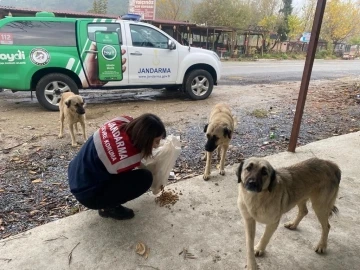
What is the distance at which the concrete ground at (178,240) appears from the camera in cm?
236

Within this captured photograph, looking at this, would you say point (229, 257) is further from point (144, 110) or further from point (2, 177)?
point (144, 110)

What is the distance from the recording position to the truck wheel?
7949 millimetres

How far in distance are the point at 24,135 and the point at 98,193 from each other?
11.2 feet

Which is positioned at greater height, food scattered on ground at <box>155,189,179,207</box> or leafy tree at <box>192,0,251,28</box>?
leafy tree at <box>192,0,251,28</box>

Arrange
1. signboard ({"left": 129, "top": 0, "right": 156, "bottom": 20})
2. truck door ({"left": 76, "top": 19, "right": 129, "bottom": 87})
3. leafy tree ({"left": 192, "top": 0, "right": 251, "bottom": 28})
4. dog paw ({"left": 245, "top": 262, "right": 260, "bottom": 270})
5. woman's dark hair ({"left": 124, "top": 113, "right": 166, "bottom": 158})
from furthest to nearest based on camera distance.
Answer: leafy tree ({"left": 192, "top": 0, "right": 251, "bottom": 28}) < signboard ({"left": 129, "top": 0, "right": 156, "bottom": 20}) < truck door ({"left": 76, "top": 19, "right": 129, "bottom": 87}) < woman's dark hair ({"left": 124, "top": 113, "right": 166, "bottom": 158}) < dog paw ({"left": 245, "top": 262, "right": 260, "bottom": 270})

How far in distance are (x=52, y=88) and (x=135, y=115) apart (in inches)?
79.2

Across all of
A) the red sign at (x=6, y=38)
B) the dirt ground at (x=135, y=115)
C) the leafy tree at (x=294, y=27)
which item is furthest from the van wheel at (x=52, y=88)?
the leafy tree at (x=294, y=27)

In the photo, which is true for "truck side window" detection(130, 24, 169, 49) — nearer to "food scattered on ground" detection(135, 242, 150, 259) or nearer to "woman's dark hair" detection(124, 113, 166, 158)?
"woman's dark hair" detection(124, 113, 166, 158)

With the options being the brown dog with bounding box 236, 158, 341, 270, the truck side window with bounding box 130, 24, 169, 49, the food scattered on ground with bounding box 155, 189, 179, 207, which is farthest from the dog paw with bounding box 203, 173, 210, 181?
the truck side window with bounding box 130, 24, 169, 49

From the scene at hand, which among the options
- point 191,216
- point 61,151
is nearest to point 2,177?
point 61,151

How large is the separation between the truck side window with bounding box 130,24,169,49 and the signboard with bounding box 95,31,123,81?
48 centimetres

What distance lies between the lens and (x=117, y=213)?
287 cm

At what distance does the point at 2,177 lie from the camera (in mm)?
3693

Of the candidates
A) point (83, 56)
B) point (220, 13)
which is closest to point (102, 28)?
point (83, 56)
